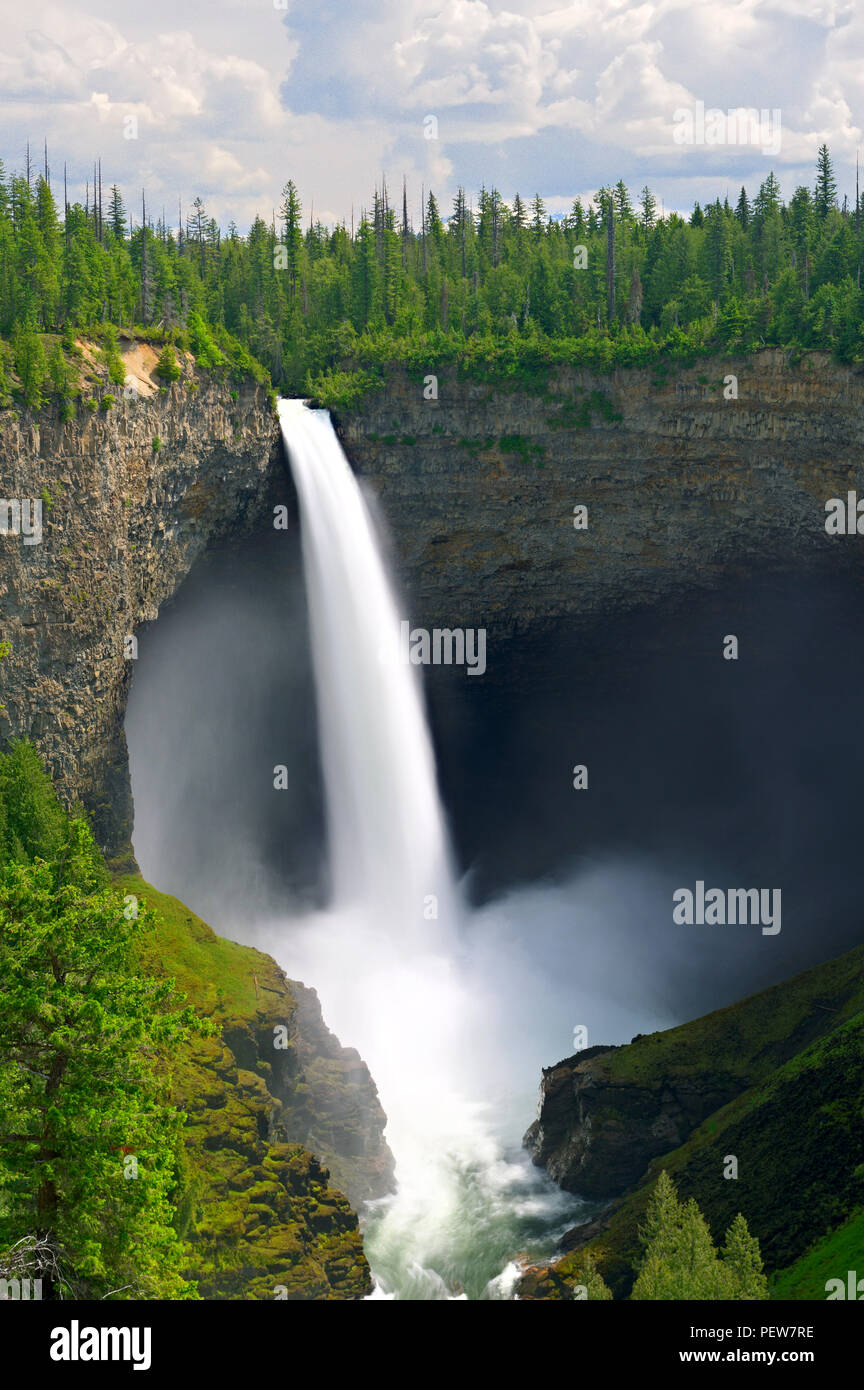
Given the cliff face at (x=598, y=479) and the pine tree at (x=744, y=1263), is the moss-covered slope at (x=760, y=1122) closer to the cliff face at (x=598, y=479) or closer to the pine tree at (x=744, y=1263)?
the pine tree at (x=744, y=1263)

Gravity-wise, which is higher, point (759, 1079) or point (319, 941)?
point (319, 941)

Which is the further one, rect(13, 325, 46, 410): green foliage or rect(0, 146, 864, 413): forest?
rect(0, 146, 864, 413): forest

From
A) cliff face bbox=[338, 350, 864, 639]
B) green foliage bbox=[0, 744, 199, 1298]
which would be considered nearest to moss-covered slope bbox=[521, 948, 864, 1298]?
green foliage bbox=[0, 744, 199, 1298]

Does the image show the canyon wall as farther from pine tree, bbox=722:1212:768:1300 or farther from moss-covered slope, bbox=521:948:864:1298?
pine tree, bbox=722:1212:768:1300

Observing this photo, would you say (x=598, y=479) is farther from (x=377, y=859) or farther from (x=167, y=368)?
(x=167, y=368)

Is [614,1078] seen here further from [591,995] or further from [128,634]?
[128,634]
